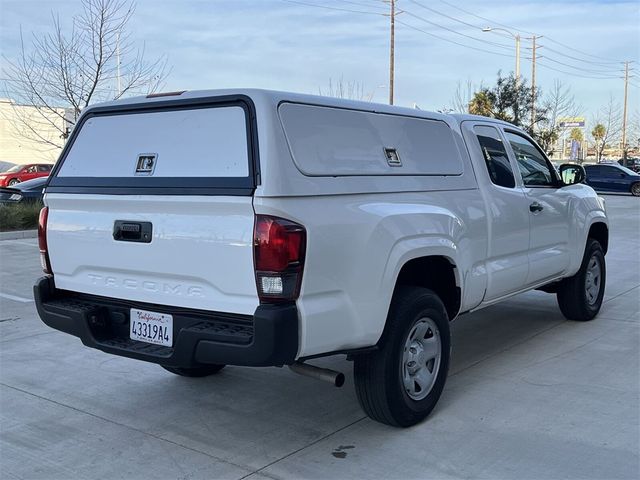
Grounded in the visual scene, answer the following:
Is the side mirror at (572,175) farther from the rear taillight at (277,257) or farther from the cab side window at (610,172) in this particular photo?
the cab side window at (610,172)

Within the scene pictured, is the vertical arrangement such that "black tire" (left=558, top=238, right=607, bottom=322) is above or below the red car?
below

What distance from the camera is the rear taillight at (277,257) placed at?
3277mm

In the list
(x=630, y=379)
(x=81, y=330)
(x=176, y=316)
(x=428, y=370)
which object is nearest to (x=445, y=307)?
(x=428, y=370)

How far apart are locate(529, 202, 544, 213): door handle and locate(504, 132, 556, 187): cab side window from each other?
0.18 meters

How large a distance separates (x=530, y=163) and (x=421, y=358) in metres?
2.57

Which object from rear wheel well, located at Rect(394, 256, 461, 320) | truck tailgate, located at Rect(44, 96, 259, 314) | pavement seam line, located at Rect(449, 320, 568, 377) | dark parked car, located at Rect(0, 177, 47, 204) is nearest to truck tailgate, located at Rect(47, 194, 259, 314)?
truck tailgate, located at Rect(44, 96, 259, 314)

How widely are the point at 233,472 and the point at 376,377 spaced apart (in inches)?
38.3

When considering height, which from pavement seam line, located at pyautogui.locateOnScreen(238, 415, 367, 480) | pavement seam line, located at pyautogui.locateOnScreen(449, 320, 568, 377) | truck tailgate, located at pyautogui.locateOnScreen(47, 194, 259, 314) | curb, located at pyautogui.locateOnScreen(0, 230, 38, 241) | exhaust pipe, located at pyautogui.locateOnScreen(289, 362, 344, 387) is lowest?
pavement seam line, located at pyautogui.locateOnScreen(238, 415, 367, 480)

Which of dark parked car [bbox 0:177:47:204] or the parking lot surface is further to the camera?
dark parked car [bbox 0:177:47:204]

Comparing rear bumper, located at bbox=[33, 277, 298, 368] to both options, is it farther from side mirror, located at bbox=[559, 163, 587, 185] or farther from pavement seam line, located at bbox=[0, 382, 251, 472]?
side mirror, located at bbox=[559, 163, 587, 185]

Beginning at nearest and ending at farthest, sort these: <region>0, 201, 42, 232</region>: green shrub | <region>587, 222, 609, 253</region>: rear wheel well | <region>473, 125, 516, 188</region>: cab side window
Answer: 1. <region>473, 125, 516, 188</region>: cab side window
2. <region>587, 222, 609, 253</region>: rear wheel well
3. <region>0, 201, 42, 232</region>: green shrub

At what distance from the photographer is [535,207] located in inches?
226

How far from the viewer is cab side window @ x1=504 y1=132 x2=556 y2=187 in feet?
19.1

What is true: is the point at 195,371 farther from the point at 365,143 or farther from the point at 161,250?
the point at 365,143
